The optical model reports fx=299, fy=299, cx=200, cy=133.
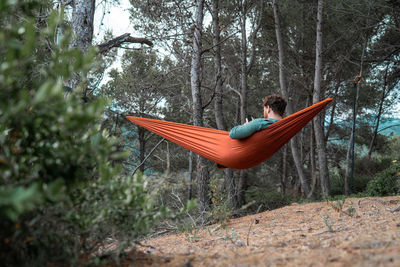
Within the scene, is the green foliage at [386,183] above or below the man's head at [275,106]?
below

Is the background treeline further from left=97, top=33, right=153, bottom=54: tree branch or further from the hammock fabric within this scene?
the hammock fabric

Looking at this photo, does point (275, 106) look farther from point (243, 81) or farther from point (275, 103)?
point (243, 81)

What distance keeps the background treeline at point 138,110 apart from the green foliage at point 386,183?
23 millimetres

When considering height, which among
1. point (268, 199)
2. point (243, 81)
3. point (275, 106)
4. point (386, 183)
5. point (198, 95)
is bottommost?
point (268, 199)

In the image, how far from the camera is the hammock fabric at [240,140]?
6.98ft

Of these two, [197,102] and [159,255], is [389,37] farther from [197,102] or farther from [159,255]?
[159,255]

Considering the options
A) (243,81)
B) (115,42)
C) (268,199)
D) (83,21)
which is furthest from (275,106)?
(268,199)

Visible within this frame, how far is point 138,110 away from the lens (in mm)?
2926

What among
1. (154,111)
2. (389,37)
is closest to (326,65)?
(389,37)

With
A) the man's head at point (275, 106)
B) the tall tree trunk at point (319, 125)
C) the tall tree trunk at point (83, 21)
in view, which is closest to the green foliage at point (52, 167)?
the tall tree trunk at point (83, 21)

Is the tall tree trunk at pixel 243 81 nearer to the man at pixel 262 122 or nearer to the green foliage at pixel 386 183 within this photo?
the green foliage at pixel 386 183

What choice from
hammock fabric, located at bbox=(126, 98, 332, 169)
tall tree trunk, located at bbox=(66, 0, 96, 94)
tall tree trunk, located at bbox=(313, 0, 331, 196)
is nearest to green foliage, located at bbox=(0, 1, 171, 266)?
hammock fabric, located at bbox=(126, 98, 332, 169)

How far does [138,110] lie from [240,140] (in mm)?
1205

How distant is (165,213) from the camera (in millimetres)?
1106
